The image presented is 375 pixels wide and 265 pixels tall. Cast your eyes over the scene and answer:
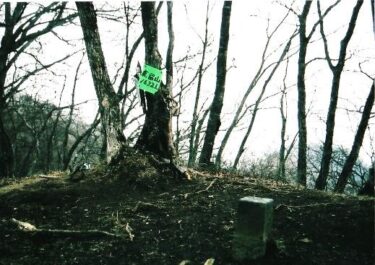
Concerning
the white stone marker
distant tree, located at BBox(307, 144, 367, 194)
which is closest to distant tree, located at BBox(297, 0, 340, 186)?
distant tree, located at BBox(307, 144, 367, 194)

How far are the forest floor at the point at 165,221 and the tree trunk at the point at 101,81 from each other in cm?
68

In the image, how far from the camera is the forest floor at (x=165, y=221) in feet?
13.0

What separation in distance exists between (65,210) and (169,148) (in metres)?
2.01

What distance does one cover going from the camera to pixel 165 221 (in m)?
4.90

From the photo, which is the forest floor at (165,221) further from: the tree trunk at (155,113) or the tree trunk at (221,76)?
the tree trunk at (221,76)

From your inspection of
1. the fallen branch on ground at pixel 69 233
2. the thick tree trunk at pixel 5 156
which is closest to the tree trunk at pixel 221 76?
the fallen branch on ground at pixel 69 233

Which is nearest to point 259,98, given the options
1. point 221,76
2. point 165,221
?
point 221,76

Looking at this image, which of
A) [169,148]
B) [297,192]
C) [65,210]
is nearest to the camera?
[65,210]

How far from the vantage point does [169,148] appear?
263 inches

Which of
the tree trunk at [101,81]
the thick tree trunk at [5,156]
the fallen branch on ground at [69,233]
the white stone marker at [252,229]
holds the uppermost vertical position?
the tree trunk at [101,81]

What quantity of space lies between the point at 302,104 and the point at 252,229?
846 cm

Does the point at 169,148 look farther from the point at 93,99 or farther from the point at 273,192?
the point at 93,99

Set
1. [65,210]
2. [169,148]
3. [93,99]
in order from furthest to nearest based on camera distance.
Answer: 1. [93,99]
2. [169,148]
3. [65,210]

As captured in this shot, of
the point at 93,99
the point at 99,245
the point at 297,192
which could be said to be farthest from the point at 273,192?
the point at 93,99
